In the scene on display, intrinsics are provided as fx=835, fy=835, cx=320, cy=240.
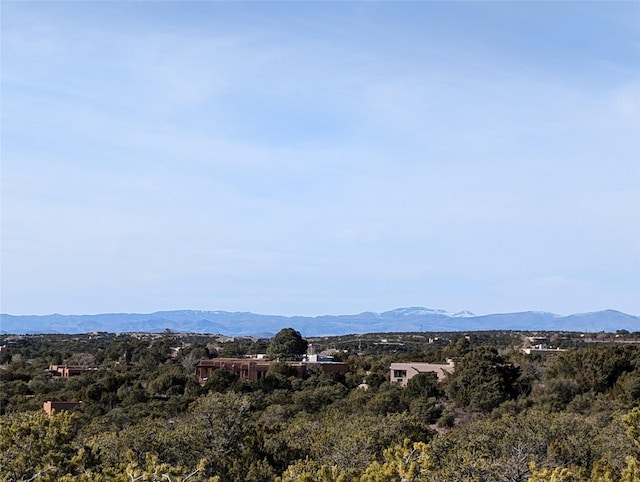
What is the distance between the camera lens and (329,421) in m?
31.4

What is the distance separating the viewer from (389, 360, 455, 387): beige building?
56906 millimetres

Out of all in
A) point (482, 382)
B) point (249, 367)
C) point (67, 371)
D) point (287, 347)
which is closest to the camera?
point (482, 382)

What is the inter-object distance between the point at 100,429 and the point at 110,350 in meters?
54.5

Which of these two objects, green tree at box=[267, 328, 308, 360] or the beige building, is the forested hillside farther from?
the beige building

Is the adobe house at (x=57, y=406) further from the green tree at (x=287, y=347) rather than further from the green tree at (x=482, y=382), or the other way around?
the green tree at (x=287, y=347)

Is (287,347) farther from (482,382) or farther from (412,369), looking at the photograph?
(482,382)

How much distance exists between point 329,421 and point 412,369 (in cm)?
2716

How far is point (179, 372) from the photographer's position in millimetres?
55688

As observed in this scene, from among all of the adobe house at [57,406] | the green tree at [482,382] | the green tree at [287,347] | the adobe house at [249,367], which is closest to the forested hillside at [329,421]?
the green tree at [482,382]

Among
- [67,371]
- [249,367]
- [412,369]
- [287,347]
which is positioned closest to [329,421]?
[412,369]

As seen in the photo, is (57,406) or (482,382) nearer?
(57,406)

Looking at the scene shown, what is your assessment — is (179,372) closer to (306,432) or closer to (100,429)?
(100,429)

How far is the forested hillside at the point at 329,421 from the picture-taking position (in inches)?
626

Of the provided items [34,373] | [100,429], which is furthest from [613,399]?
[34,373]
